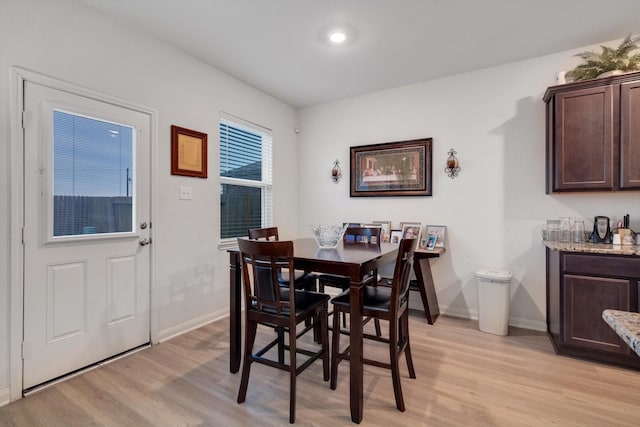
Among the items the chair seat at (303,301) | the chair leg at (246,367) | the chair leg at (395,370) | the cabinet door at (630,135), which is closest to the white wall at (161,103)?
the chair leg at (246,367)

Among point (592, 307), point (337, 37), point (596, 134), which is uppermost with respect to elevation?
point (337, 37)

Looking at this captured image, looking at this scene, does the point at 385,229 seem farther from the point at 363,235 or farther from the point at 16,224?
the point at 16,224

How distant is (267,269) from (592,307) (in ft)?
8.16

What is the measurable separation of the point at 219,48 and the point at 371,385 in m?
3.08

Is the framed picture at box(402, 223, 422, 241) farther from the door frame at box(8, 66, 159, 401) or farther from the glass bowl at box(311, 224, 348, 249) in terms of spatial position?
the door frame at box(8, 66, 159, 401)

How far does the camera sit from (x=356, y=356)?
5.75ft

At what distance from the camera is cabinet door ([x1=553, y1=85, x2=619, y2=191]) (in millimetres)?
2477

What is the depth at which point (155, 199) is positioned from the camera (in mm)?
2711

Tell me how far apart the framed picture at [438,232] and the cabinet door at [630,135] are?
4.94ft

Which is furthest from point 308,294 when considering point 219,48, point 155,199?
point 219,48

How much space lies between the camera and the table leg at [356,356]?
173 centimetres

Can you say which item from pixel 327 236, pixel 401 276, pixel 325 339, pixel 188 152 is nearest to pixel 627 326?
pixel 401 276

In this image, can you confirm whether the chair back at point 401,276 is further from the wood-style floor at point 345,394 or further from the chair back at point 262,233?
the chair back at point 262,233

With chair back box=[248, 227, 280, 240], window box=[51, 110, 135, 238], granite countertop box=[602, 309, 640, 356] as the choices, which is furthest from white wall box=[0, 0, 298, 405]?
granite countertop box=[602, 309, 640, 356]
